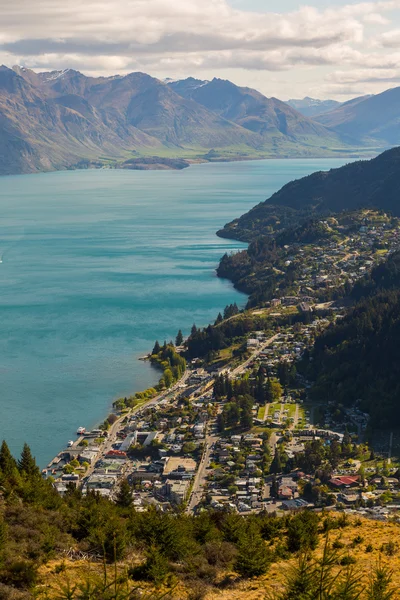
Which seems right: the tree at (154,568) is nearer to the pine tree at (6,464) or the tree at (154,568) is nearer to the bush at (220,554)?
the bush at (220,554)

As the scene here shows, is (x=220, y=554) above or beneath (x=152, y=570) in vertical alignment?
beneath

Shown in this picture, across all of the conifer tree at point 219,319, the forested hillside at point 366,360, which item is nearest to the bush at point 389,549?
the forested hillside at point 366,360

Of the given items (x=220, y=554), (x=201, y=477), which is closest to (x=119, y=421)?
(x=201, y=477)

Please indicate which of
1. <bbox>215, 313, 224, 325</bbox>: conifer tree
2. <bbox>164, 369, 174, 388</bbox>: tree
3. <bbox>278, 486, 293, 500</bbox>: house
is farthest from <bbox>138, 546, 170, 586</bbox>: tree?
<bbox>215, 313, 224, 325</bbox>: conifer tree

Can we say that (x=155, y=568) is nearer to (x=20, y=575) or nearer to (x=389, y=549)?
(x=20, y=575)

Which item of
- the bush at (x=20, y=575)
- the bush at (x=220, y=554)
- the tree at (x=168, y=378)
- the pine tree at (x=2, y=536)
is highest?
the pine tree at (x=2, y=536)

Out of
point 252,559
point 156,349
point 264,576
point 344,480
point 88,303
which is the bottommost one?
point 344,480

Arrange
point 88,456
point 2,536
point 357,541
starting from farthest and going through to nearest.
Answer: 1. point 88,456
2. point 357,541
3. point 2,536
